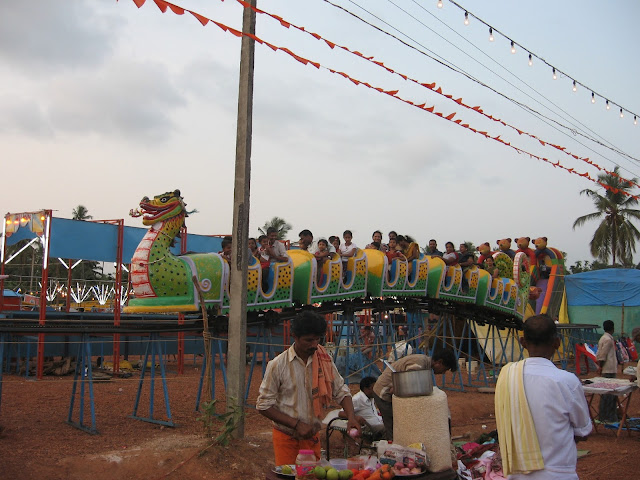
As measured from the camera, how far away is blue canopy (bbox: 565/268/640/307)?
82.3 ft

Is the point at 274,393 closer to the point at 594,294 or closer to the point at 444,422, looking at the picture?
the point at 444,422

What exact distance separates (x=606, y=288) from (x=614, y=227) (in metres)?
15.3

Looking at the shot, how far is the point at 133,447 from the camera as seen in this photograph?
27.5 ft

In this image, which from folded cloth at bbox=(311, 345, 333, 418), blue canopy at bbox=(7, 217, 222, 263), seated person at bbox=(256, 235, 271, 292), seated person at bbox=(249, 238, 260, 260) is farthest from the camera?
blue canopy at bbox=(7, 217, 222, 263)

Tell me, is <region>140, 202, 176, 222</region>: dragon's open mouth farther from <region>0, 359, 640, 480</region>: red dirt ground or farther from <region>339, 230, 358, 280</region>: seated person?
<region>339, 230, 358, 280</region>: seated person

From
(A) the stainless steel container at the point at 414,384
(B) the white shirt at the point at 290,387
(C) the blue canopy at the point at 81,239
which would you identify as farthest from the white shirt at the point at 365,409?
(C) the blue canopy at the point at 81,239

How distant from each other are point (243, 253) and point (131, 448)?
2882 mm

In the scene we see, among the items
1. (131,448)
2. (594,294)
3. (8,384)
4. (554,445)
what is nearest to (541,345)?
(554,445)

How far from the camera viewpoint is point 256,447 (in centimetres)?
855

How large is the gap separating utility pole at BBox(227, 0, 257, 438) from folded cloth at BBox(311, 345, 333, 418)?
12.9 feet

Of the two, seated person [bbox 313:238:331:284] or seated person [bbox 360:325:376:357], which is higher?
seated person [bbox 313:238:331:284]

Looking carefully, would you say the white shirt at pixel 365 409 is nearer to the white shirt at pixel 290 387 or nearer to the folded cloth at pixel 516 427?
the white shirt at pixel 290 387

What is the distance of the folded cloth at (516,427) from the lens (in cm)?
348

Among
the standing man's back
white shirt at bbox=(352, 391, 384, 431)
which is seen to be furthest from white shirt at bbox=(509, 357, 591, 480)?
white shirt at bbox=(352, 391, 384, 431)
